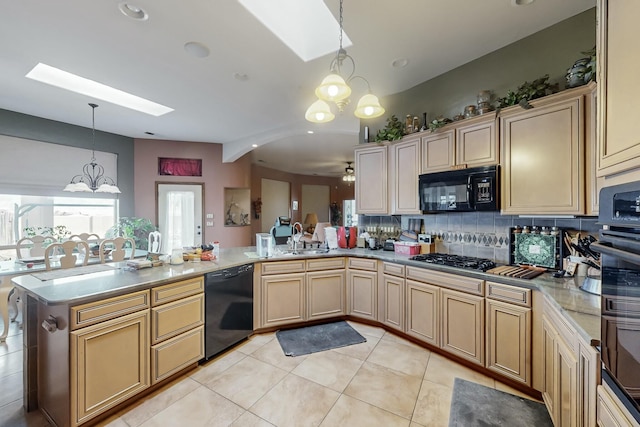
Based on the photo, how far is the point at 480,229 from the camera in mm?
2748

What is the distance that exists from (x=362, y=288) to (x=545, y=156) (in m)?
2.15

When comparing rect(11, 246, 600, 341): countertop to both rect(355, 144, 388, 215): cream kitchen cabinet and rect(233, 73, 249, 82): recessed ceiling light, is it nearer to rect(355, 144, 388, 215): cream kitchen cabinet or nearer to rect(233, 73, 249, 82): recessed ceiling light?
rect(355, 144, 388, 215): cream kitchen cabinet

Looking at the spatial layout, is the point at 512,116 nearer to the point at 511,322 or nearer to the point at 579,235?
the point at 579,235

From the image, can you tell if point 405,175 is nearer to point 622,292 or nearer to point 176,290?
point 622,292

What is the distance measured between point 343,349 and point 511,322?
1.48 metres

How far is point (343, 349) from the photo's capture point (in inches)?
104

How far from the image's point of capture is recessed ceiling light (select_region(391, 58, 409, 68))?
2.72 metres

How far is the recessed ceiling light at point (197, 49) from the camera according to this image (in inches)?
95.3

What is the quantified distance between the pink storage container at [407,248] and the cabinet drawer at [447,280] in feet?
1.30

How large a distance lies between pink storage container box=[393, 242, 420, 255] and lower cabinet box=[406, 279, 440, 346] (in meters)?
0.46

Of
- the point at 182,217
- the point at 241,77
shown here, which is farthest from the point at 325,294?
the point at 182,217

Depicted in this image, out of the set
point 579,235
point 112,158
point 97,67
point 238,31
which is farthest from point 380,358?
point 112,158

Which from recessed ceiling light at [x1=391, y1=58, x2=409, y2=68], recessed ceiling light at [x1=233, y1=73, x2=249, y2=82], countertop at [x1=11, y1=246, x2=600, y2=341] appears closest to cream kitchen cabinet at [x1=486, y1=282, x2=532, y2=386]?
countertop at [x1=11, y1=246, x2=600, y2=341]

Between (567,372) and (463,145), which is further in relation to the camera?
(463,145)
